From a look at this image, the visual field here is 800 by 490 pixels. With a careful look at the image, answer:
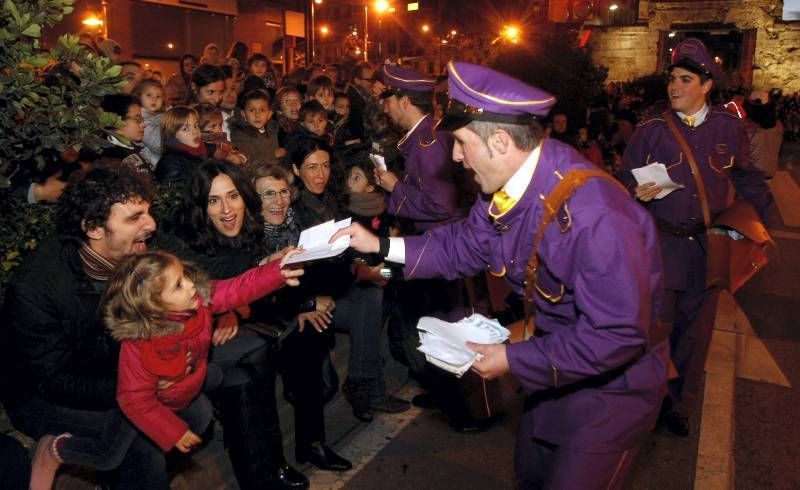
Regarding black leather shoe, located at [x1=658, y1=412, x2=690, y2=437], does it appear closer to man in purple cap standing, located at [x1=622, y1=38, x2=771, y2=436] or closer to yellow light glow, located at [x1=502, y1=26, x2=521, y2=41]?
man in purple cap standing, located at [x1=622, y1=38, x2=771, y2=436]

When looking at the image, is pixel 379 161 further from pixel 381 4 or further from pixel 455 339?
pixel 381 4

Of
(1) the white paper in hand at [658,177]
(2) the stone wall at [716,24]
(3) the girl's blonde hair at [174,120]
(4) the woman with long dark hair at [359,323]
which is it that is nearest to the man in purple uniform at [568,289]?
(4) the woman with long dark hair at [359,323]

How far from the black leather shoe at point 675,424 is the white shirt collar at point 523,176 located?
9.26 feet

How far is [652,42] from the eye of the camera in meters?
40.1

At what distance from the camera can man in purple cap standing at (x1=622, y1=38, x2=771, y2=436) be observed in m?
4.48

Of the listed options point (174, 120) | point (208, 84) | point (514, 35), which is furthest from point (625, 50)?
point (174, 120)

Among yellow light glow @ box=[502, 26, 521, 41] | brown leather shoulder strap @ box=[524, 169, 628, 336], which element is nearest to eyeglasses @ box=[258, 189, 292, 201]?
brown leather shoulder strap @ box=[524, 169, 628, 336]

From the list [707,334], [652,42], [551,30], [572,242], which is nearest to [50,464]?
[572,242]

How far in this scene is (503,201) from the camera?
8.32 feet

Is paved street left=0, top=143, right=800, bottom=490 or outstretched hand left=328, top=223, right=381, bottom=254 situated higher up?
outstretched hand left=328, top=223, right=381, bottom=254

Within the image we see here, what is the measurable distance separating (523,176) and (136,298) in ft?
5.55

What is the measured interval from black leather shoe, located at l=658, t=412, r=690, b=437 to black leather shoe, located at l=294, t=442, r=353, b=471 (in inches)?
86.3

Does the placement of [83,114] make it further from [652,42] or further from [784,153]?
[652,42]

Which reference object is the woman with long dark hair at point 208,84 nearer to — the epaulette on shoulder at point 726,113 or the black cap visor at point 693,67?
the black cap visor at point 693,67
